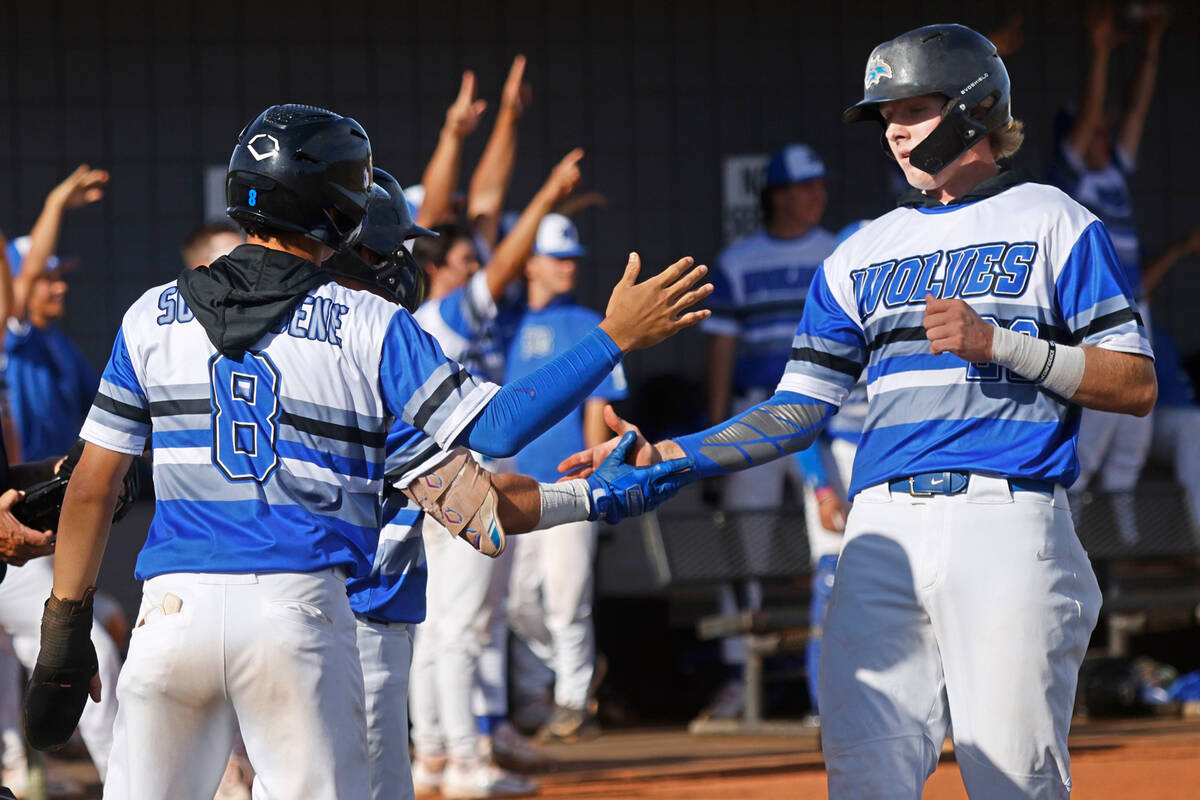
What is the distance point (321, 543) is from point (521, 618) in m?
4.69

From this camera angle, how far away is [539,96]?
33.8 ft

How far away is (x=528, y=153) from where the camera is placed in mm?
10281

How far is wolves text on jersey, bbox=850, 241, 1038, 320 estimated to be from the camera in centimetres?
361

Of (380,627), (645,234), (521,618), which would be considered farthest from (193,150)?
(380,627)

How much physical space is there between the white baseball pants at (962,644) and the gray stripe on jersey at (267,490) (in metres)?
1.22

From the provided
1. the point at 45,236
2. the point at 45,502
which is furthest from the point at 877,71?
the point at 45,236

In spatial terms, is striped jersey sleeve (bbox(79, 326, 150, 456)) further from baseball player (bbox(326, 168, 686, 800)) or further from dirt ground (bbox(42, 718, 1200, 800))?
dirt ground (bbox(42, 718, 1200, 800))

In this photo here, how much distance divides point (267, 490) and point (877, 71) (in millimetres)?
1799

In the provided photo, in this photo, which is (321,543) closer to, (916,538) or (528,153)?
(916,538)

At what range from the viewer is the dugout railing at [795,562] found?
8062mm

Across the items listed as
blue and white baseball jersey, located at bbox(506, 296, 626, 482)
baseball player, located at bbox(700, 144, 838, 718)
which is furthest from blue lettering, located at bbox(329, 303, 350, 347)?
baseball player, located at bbox(700, 144, 838, 718)

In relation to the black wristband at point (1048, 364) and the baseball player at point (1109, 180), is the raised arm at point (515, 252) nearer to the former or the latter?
the black wristband at point (1048, 364)

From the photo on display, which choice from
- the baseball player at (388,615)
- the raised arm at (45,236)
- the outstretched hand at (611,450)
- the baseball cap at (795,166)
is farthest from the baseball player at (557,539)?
the outstretched hand at (611,450)

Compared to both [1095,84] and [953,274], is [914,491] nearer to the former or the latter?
[953,274]
